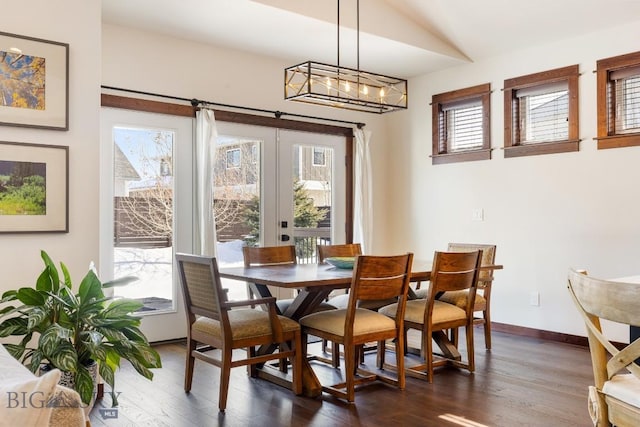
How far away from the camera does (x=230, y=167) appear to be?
523cm

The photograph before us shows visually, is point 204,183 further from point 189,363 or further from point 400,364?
point 400,364

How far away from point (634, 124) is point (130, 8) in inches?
159

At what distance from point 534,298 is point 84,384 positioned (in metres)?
3.97

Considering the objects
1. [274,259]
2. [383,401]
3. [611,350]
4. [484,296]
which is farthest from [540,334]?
[611,350]

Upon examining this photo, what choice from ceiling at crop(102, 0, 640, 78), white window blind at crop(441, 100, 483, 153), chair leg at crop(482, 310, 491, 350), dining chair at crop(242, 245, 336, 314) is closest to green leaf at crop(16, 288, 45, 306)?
dining chair at crop(242, 245, 336, 314)

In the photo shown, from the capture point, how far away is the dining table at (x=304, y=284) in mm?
3270

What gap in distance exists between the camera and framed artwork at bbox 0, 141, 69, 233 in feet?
10.1

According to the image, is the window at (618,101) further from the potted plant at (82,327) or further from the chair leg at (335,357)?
the potted plant at (82,327)

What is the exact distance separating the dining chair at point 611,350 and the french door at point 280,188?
384 centimetres

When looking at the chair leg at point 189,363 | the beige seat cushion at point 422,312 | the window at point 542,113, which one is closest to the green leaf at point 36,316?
the chair leg at point 189,363

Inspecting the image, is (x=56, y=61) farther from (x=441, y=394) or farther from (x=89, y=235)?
(x=441, y=394)

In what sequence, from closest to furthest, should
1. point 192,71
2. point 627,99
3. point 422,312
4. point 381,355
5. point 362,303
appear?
point 422,312 → point 381,355 → point 362,303 → point 627,99 → point 192,71

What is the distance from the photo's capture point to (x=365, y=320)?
338 cm

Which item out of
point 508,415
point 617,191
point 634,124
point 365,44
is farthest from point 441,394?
point 365,44
